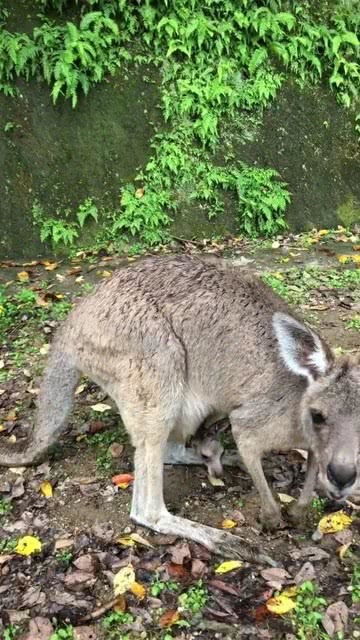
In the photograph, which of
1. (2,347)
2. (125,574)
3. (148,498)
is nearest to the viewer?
(125,574)

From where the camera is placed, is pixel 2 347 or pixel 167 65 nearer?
pixel 2 347

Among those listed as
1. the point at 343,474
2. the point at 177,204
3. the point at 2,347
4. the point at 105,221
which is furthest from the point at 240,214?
the point at 343,474

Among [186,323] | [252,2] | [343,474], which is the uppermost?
[252,2]

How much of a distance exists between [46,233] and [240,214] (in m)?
2.54

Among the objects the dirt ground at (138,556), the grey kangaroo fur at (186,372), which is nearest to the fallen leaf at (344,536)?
the dirt ground at (138,556)

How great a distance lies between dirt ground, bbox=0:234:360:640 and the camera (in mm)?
3262

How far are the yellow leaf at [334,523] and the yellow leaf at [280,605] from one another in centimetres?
61

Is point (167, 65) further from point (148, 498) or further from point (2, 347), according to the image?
point (148, 498)

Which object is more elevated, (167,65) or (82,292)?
(167,65)

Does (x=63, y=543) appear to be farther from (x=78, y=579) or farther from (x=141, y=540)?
(x=141, y=540)

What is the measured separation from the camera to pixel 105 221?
8.22 m

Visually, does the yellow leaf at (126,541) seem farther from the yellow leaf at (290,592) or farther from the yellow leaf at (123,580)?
the yellow leaf at (290,592)

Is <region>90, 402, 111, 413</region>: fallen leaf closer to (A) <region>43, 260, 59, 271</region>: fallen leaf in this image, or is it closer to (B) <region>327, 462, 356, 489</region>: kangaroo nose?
(B) <region>327, 462, 356, 489</region>: kangaroo nose

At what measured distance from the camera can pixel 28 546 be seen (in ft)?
12.4
